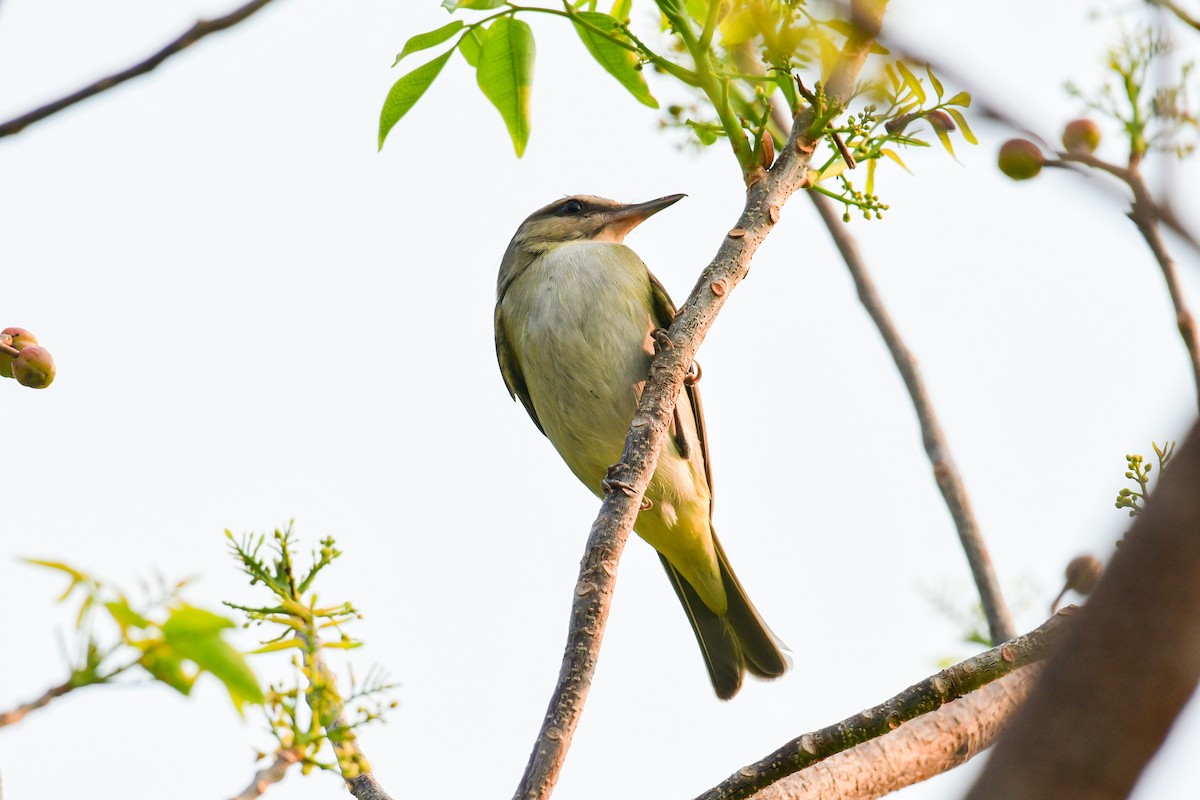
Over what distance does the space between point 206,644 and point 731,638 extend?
212 inches

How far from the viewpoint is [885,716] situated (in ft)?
10.5

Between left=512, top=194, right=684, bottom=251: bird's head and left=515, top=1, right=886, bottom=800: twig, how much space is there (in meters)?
3.04

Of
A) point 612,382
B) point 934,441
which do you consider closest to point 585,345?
point 612,382

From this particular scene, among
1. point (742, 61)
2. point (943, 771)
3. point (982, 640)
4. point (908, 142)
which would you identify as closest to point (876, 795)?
point (943, 771)

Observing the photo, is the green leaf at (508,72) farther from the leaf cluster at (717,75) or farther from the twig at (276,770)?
the twig at (276,770)

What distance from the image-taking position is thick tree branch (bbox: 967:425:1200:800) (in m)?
1.03

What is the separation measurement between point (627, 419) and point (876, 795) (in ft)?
8.24

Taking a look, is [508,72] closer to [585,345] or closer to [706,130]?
[706,130]

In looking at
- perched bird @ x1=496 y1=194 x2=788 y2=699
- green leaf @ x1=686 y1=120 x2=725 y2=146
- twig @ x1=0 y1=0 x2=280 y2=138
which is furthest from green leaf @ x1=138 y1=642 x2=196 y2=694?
perched bird @ x1=496 y1=194 x2=788 y2=699

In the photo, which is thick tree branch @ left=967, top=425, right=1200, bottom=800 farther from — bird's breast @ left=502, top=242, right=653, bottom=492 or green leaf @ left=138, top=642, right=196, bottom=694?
bird's breast @ left=502, top=242, right=653, bottom=492

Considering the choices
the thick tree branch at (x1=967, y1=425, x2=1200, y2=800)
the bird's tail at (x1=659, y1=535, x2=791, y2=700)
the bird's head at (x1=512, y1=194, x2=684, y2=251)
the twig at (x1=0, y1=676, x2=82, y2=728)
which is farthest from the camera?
the bird's head at (x1=512, y1=194, x2=684, y2=251)

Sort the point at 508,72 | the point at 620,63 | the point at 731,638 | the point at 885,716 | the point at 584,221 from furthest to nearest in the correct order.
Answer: the point at 584,221 → the point at 731,638 → the point at 508,72 → the point at 620,63 → the point at 885,716

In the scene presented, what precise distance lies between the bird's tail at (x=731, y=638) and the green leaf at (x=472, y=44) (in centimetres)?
348

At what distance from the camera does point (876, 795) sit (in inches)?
172
